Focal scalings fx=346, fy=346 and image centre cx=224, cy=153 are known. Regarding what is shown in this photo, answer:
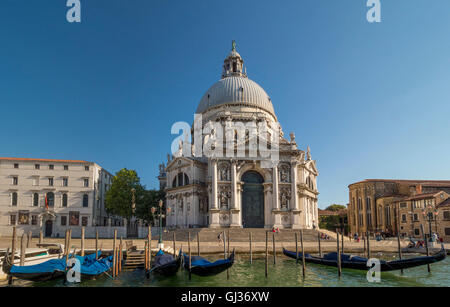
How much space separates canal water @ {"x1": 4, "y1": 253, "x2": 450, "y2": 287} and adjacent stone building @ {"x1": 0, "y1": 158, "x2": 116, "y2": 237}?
2479cm

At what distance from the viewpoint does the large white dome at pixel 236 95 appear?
43406 millimetres

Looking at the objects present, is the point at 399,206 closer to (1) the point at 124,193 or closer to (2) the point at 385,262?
(2) the point at 385,262

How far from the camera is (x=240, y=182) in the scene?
1400 inches

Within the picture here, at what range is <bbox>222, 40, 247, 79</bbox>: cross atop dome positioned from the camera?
49.2m

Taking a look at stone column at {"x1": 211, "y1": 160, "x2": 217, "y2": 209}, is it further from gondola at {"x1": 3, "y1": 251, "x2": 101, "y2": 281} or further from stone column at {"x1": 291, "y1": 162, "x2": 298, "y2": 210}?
gondola at {"x1": 3, "y1": 251, "x2": 101, "y2": 281}

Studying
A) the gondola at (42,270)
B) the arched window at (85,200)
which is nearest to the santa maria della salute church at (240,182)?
the arched window at (85,200)

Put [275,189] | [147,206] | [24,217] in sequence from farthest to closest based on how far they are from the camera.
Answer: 1. [147,206]
2. [24,217]
3. [275,189]

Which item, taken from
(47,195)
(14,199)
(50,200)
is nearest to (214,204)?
(50,200)

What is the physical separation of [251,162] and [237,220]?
6.15 meters

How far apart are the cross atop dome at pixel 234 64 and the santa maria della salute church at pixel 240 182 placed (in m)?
6.34

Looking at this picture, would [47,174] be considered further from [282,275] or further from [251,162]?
[282,275]

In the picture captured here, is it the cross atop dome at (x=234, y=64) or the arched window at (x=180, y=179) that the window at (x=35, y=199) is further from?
the cross atop dome at (x=234, y=64)

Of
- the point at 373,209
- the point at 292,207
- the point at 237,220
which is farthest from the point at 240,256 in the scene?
the point at 373,209

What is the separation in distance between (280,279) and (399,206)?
1352 inches
